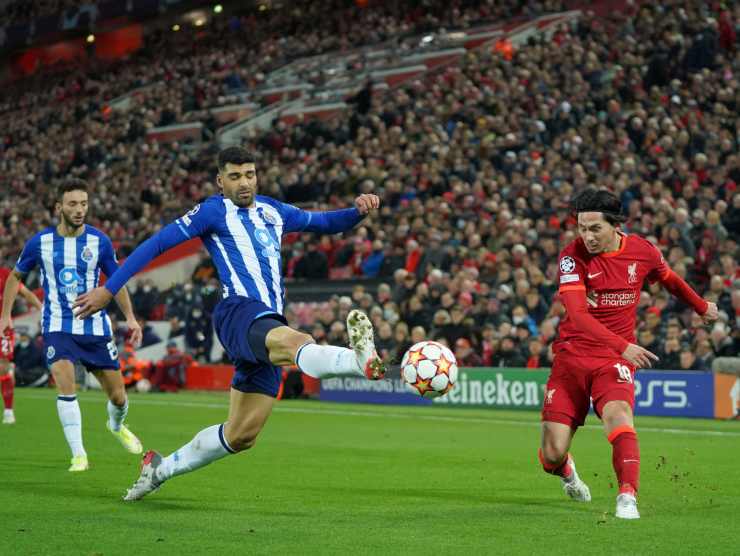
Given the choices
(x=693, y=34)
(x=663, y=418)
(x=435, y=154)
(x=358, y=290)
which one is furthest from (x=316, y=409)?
(x=693, y=34)

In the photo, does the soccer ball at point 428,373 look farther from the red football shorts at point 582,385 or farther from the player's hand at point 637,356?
the red football shorts at point 582,385

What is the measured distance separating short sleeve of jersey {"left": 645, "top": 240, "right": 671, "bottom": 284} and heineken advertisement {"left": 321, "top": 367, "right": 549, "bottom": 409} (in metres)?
10.8

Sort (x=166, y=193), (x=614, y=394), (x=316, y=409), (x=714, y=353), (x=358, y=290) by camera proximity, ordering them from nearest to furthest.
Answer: (x=614, y=394), (x=714, y=353), (x=316, y=409), (x=358, y=290), (x=166, y=193)

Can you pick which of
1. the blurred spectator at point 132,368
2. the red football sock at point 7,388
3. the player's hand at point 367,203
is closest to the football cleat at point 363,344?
the player's hand at point 367,203

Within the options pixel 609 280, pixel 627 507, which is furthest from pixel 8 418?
pixel 627 507

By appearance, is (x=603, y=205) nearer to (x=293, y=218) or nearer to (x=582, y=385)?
(x=582, y=385)

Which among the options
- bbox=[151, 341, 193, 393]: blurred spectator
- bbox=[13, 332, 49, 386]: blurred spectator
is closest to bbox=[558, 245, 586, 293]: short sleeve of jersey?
bbox=[151, 341, 193, 393]: blurred spectator

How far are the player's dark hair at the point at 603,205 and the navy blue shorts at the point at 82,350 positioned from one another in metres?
5.20

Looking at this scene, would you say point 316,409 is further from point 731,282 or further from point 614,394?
point 614,394

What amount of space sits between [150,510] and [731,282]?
42.0ft

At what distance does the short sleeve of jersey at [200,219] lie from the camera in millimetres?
7922

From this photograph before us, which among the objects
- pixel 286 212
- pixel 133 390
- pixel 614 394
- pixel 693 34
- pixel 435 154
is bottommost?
pixel 133 390

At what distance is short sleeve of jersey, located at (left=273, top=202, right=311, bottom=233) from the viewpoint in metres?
8.41

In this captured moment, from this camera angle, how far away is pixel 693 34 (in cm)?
2730
